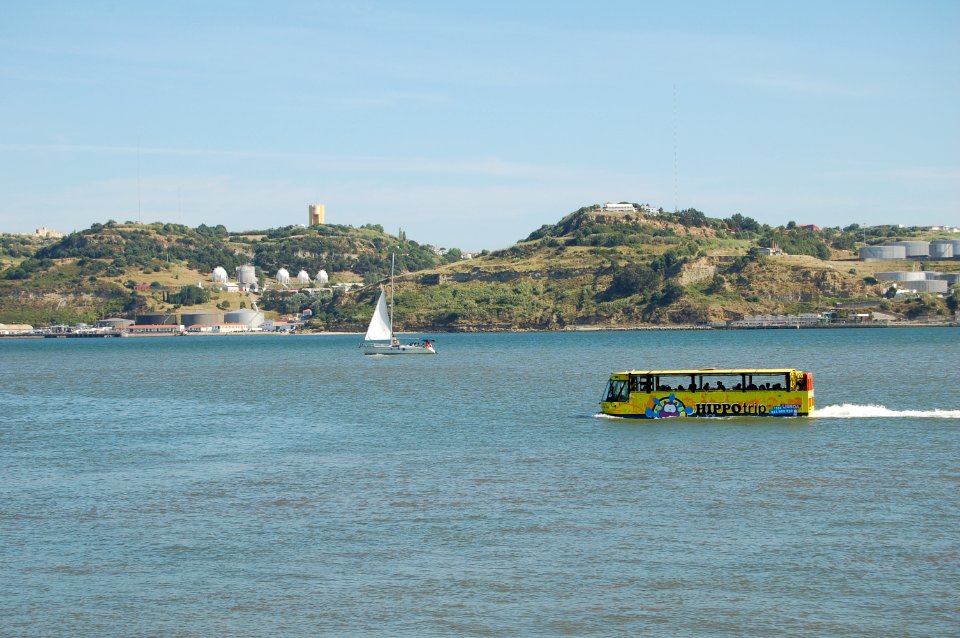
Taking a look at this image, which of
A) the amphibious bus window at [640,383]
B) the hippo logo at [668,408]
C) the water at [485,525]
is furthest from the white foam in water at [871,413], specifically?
the amphibious bus window at [640,383]

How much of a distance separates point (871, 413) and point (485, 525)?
34.8 m

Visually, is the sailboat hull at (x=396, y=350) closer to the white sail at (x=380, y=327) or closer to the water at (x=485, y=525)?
the white sail at (x=380, y=327)

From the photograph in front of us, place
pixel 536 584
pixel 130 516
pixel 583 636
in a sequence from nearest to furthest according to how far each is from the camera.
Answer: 1. pixel 583 636
2. pixel 536 584
3. pixel 130 516

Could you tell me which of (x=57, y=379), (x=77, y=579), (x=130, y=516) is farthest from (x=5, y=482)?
(x=57, y=379)

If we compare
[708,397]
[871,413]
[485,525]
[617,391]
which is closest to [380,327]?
[617,391]

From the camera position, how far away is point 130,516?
35625mm

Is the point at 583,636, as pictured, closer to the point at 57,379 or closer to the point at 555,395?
the point at 555,395

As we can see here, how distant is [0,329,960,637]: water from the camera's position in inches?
970

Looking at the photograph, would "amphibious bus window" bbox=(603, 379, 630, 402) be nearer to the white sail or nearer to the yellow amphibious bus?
the yellow amphibious bus

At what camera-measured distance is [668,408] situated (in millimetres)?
60031

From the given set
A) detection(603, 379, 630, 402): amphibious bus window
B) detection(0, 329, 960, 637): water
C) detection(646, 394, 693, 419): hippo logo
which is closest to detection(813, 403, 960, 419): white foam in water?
detection(0, 329, 960, 637): water

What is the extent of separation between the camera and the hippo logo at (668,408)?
197 feet

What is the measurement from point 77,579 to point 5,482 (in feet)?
58.0

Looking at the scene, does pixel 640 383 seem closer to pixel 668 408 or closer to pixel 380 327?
pixel 668 408
